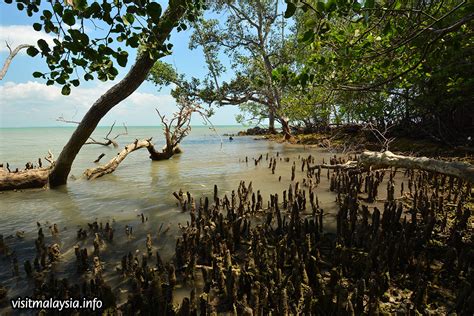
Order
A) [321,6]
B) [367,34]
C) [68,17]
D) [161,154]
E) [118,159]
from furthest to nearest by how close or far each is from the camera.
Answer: [161,154] → [118,159] → [367,34] → [321,6] → [68,17]

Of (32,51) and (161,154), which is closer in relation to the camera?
(32,51)

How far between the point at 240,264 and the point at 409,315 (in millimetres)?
1641

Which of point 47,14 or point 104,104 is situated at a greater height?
point 47,14

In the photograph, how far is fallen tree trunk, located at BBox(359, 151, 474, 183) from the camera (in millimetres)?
3230

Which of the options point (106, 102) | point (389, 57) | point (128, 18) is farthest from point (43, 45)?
point (389, 57)

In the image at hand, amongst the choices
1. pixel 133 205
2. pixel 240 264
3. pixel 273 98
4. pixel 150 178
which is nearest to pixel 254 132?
pixel 273 98

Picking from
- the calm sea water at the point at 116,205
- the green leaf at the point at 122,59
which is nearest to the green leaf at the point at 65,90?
the green leaf at the point at 122,59

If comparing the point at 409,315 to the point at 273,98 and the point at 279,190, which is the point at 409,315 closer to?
the point at 279,190

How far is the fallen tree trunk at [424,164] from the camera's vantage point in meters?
3.23

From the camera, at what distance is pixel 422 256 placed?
282 cm

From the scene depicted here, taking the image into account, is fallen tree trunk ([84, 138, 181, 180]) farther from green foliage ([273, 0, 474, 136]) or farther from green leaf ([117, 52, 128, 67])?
green leaf ([117, 52, 128, 67])

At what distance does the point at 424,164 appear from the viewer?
3.79m

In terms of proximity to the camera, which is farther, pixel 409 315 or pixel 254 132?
pixel 254 132

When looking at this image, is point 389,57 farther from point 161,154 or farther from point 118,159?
point 161,154
